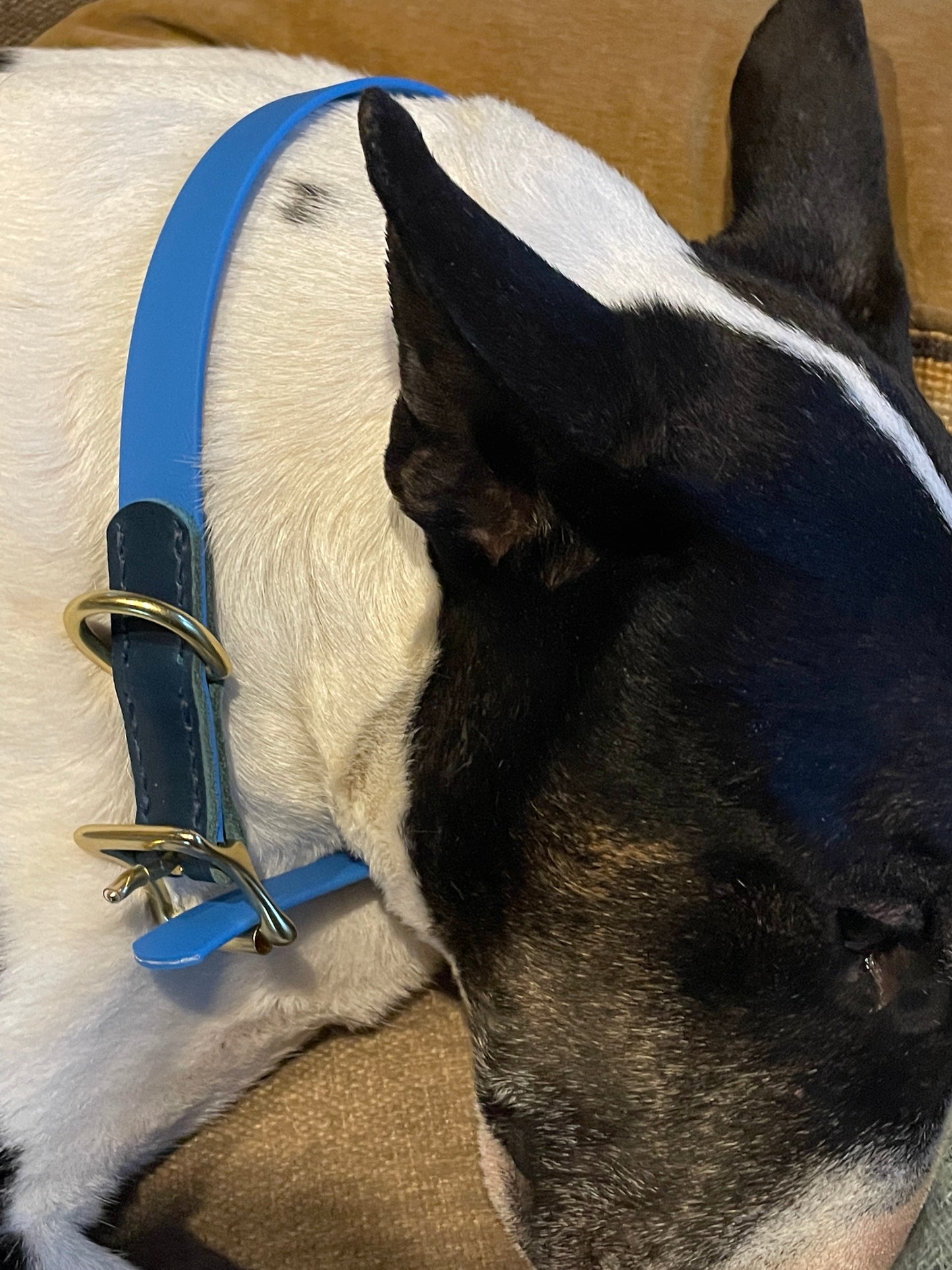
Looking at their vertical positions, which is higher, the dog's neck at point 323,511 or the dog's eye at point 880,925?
the dog's neck at point 323,511

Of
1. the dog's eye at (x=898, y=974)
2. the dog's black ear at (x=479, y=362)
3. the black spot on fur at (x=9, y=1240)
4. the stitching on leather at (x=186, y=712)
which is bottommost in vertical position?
the black spot on fur at (x=9, y=1240)

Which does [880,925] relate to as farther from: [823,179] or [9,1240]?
[9,1240]

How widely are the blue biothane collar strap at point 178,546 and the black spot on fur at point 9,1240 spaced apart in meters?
0.29

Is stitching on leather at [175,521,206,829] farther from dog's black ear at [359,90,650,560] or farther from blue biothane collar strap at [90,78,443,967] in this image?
dog's black ear at [359,90,650,560]

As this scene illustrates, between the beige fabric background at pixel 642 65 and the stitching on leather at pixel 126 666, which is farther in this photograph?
the beige fabric background at pixel 642 65

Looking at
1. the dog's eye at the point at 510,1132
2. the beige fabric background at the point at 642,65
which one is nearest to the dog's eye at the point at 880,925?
the dog's eye at the point at 510,1132

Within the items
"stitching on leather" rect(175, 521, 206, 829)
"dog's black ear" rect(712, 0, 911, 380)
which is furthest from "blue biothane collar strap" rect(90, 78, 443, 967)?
"dog's black ear" rect(712, 0, 911, 380)

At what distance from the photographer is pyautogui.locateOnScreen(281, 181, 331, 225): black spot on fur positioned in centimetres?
123

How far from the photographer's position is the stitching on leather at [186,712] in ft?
3.47

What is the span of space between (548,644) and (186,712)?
328mm

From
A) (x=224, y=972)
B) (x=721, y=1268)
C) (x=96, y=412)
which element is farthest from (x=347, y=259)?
(x=721, y=1268)

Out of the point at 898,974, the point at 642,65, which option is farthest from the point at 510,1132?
the point at 642,65

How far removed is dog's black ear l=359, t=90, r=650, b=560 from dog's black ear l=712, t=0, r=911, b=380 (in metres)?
0.45

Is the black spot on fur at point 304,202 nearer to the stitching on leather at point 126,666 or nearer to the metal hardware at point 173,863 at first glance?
the stitching on leather at point 126,666
